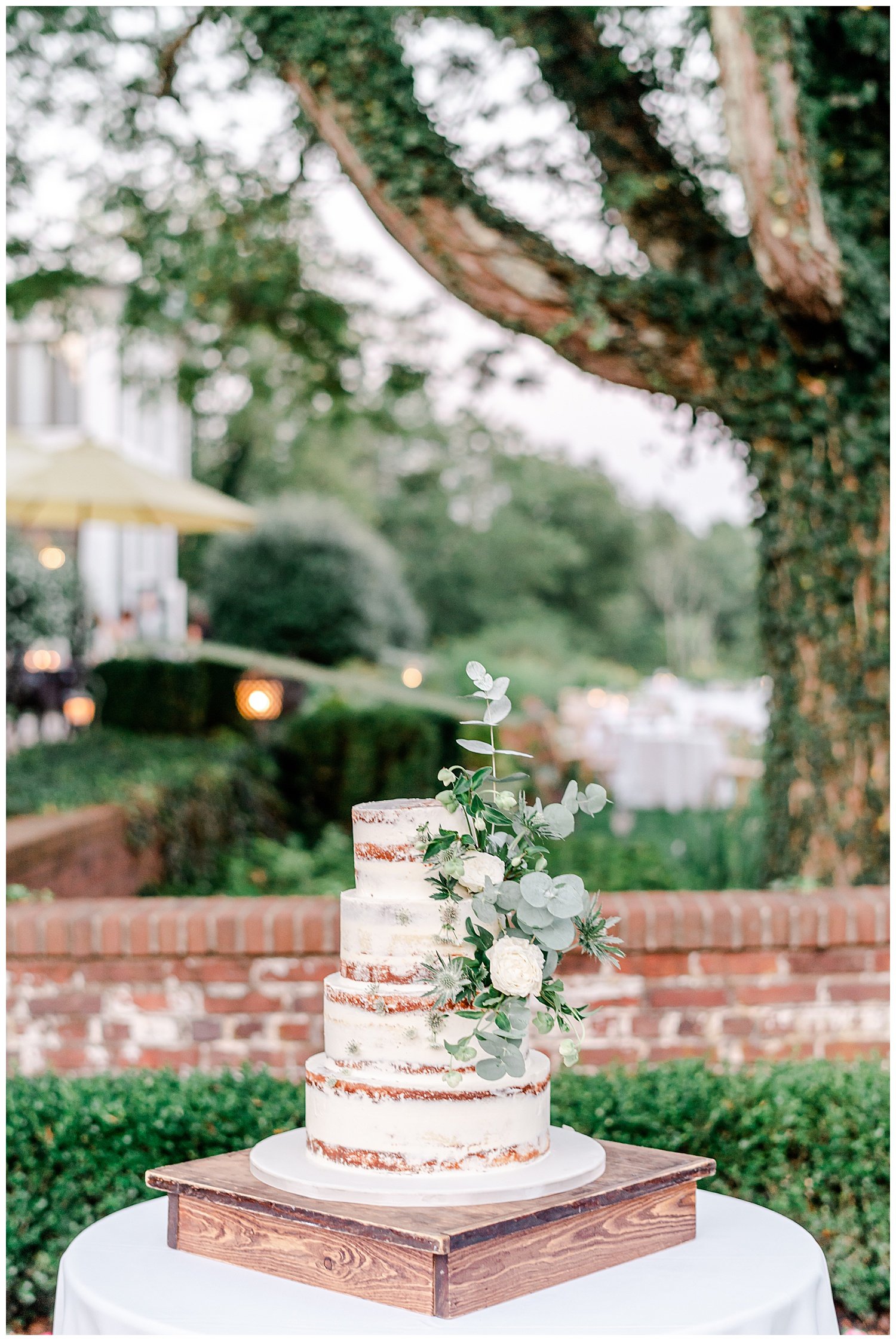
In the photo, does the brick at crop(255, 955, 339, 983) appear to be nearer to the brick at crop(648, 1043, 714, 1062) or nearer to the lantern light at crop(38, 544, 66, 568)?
the brick at crop(648, 1043, 714, 1062)

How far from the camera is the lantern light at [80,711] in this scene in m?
10.3

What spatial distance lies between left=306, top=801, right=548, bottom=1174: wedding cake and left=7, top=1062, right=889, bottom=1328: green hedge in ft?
3.71

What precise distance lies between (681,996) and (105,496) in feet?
21.9

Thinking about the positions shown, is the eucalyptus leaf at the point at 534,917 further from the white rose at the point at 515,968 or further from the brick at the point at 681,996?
the brick at the point at 681,996

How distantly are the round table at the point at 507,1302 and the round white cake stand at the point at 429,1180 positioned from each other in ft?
0.42

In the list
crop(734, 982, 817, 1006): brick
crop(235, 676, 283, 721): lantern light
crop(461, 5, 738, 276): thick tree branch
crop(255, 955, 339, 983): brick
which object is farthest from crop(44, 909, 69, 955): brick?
crop(235, 676, 283, 721): lantern light

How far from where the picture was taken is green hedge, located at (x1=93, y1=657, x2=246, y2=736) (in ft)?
34.1

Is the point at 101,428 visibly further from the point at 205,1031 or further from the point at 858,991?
the point at 858,991

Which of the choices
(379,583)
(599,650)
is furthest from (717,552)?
(379,583)

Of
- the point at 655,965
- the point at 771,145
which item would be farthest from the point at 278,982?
the point at 771,145

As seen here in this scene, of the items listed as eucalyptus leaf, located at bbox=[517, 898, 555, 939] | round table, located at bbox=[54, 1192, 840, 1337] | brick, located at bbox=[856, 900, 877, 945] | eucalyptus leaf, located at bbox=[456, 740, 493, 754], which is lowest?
round table, located at bbox=[54, 1192, 840, 1337]

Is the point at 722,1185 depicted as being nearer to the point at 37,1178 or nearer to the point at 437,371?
the point at 37,1178

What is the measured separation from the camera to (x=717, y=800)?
10.0m

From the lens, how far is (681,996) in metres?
3.88
